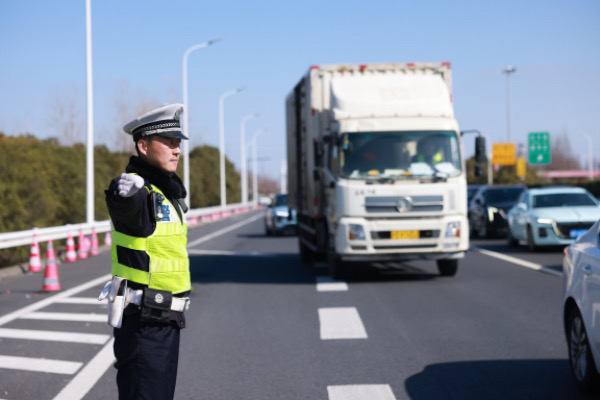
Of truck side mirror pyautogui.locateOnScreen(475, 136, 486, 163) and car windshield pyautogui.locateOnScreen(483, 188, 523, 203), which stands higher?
truck side mirror pyautogui.locateOnScreen(475, 136, 486, 163)

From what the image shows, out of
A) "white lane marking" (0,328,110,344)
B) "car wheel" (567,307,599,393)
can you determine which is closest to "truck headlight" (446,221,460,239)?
"white lane marking" (0,328,110,344)

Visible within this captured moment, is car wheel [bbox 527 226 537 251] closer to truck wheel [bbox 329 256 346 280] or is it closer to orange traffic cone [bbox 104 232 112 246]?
truck wheel [bbox 329 256 346 280]

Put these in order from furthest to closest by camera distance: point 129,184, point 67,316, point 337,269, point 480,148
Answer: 1. point 480,148
2. point 337,269
3. point 67,316
4. point 129,184

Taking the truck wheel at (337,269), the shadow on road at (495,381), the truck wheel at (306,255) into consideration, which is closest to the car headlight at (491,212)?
the truck wheel at (306,255)

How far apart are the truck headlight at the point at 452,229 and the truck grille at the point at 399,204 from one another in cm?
45

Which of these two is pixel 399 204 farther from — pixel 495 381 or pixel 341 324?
pixel 495 381

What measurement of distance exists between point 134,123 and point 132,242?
577mm

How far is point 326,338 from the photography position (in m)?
9.47

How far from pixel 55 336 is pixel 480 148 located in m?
8.44

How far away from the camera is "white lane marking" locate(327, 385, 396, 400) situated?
6656 millimetres

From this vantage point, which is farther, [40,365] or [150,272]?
[40,365]

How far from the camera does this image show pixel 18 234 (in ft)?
59.8

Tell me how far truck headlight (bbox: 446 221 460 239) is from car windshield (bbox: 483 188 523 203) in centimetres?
1417

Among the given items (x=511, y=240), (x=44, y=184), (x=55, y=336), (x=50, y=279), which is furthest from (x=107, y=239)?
(x=55, y=336)
